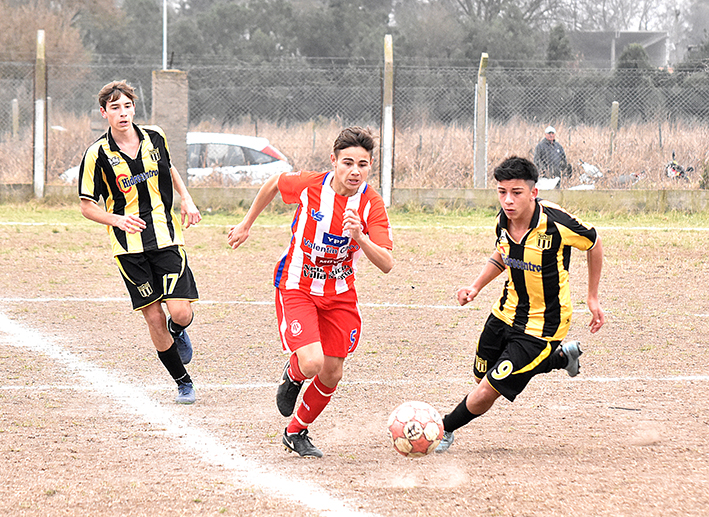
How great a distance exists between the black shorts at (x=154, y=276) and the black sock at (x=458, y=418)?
75.6 inches

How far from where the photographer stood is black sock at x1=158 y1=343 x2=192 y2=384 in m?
5.54

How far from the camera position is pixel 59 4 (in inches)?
1507

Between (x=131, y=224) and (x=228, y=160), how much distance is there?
11367 mm

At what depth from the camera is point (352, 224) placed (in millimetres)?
4234

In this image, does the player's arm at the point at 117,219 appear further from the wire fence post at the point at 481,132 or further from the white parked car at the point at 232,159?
the wire fence post at the point at 481,132

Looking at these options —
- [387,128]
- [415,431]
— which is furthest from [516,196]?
[387,128]

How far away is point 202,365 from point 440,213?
31.3 ft

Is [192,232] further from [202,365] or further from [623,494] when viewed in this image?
[623,494]

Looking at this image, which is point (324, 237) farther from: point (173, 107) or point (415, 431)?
point (173, 107)

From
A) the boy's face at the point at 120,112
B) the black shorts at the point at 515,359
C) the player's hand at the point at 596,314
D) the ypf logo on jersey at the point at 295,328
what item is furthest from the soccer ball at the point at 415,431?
the boy's face at the point at 120,112

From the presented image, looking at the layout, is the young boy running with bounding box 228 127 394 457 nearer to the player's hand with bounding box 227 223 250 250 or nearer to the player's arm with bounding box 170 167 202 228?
the player's hand with bounding box 227 223 250 250

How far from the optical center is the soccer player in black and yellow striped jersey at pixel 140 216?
5535 millimetres

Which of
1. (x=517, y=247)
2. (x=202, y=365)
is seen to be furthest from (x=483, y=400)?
(x=202, y=365)

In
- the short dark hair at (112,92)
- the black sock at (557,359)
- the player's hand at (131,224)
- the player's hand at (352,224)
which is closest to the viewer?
the player's hand at (352,224)
